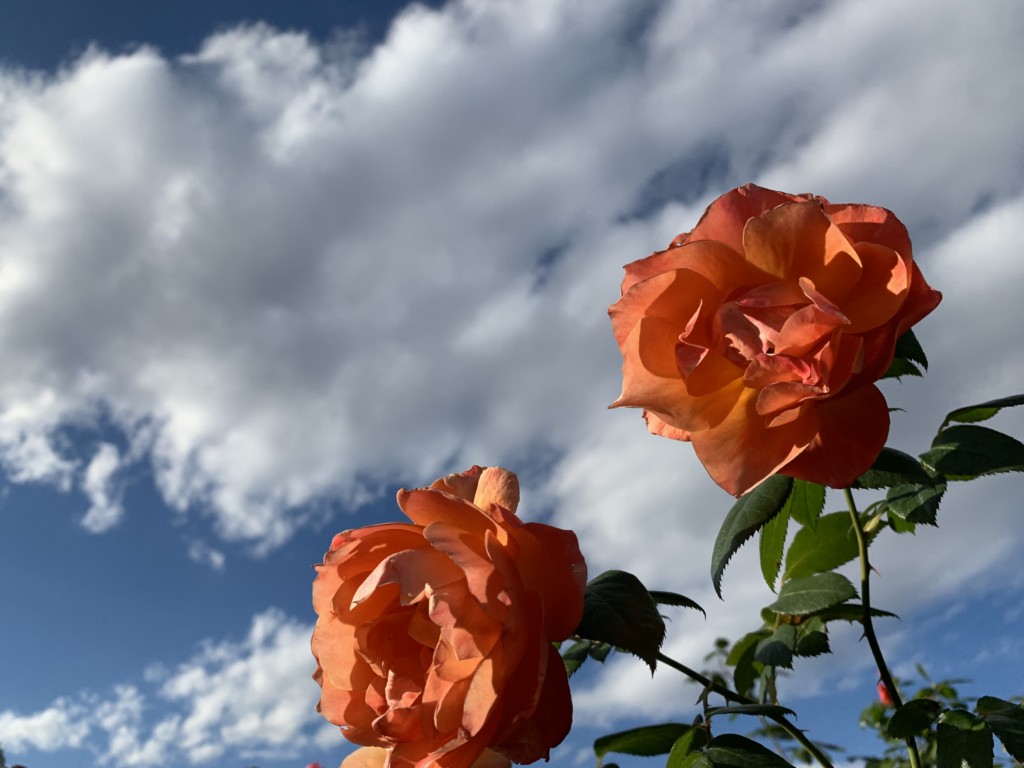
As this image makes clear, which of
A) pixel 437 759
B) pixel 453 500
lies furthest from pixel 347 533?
pixel 437 759

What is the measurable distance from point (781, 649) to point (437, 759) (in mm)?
842

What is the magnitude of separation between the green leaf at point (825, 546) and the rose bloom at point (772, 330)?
65 cm

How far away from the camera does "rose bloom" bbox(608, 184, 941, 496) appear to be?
3.74 feet

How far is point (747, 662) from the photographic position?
192 cm

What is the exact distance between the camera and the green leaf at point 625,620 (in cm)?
118

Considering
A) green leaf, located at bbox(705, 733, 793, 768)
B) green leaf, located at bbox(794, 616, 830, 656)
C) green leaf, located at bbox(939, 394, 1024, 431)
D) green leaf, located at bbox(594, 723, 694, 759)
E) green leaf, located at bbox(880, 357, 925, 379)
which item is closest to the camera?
green leaf, located at bbox(705, 733, 793, 768)

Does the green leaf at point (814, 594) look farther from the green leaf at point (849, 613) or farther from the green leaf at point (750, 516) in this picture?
the green leaf at point (750, 516)

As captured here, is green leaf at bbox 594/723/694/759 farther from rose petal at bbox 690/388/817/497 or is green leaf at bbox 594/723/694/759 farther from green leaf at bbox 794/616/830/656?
rose petal at bbox 690/388/817/497

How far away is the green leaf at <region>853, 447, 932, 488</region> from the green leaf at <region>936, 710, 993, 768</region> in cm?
43

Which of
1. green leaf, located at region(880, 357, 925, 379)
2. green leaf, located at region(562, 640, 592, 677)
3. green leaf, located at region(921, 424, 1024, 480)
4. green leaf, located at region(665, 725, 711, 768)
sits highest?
green leaf, located at region(880, 357, 925, 379)

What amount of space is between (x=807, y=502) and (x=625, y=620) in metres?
0.56

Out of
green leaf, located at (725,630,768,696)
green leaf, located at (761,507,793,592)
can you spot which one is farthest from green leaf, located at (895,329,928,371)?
green leaf, located at (725,630,768,696)

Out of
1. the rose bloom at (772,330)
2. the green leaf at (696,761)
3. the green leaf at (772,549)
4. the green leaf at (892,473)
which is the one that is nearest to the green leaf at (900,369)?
the green leaf at (892,473)

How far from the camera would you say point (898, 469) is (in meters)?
1.32
